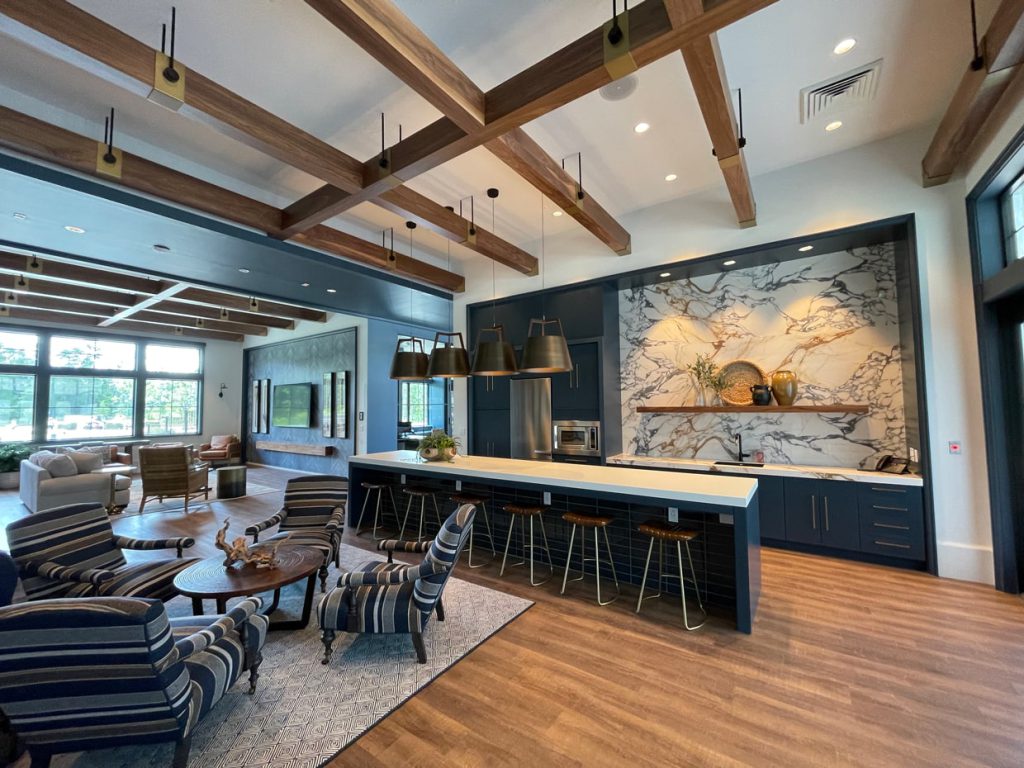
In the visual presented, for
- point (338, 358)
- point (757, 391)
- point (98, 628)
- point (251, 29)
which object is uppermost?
point (251, 29)

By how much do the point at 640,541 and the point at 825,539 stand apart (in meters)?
2.06

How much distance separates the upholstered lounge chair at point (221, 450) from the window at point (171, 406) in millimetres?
791

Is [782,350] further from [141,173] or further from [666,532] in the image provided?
[141,173]

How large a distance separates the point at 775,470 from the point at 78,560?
5901 millimetres

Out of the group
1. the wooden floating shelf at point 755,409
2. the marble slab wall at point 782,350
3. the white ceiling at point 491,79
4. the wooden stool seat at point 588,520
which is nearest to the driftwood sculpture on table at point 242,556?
the wooden stool seat at point 588,520

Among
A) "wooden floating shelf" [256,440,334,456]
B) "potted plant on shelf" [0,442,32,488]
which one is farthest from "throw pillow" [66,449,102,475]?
"wooden floating shelf" [256,440,334,456]

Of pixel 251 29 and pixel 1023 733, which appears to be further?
pixel 251 29

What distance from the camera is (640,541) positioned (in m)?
3.57

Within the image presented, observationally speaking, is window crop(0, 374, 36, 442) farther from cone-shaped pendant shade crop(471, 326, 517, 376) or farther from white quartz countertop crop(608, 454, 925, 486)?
white quartz countertop crop(608, 454, 925, 486)

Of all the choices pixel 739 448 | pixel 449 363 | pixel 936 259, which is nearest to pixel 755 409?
pixel 739 448

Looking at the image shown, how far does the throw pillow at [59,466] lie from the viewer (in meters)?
5.82

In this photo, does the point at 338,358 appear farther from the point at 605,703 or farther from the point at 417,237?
the point at 605,703

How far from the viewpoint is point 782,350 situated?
4.79 meters

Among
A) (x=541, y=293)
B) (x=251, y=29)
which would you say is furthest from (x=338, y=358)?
(x=251, y=29)
